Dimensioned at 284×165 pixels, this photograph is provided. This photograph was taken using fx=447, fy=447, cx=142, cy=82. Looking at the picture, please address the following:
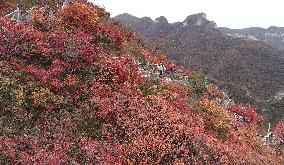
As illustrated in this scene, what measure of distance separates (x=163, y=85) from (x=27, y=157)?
10.0 meters

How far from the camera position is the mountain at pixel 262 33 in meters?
169

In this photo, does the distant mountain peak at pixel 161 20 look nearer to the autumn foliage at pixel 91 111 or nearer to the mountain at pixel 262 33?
the mountain at pixel 262 33

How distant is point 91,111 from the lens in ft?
55.9

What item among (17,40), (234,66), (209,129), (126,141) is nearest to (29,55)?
(17,40)

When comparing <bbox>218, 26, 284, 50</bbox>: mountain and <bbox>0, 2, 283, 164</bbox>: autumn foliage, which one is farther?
<bbox>218, 26, 284, 50</bbox>: mountain

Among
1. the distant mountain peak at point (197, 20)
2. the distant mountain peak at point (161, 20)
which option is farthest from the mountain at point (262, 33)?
the distant mountain peak at point (197, 20)

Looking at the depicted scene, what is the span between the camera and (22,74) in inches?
695

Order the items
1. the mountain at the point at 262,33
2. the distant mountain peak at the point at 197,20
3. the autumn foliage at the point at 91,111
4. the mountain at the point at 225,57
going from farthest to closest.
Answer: the mountain at the point at 262,33 → the distant mountain peak at the point at 197,20 → the mountain at the point at 225,57 → the autumn foliage at the point at 91,111

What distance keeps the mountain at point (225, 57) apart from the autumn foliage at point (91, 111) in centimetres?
3796

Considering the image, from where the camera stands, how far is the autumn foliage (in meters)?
14.4

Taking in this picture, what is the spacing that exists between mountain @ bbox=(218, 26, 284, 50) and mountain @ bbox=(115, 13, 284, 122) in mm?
50942

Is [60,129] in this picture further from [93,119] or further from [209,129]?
[209,129]

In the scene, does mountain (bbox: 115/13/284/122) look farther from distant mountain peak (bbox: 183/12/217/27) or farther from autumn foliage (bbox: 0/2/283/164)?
autumn foliage (bbox: 0/2/283/164)

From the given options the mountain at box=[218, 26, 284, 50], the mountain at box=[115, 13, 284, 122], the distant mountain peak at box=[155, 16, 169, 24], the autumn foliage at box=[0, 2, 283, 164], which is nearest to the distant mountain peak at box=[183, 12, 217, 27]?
the mountain at box=[115, 13, 284, 122]
